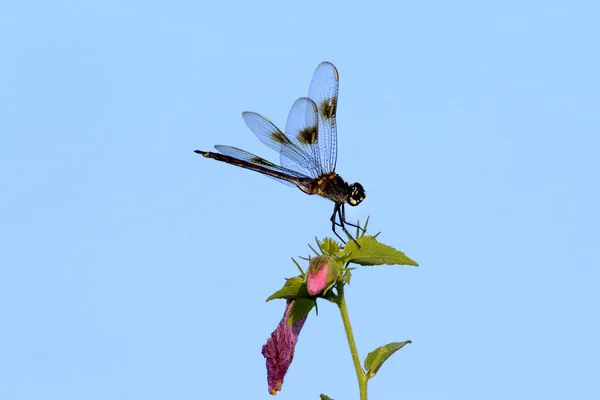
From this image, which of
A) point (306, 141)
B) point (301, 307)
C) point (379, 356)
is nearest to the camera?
point (379, 356)

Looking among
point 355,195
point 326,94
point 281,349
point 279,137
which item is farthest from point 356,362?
point 326,94

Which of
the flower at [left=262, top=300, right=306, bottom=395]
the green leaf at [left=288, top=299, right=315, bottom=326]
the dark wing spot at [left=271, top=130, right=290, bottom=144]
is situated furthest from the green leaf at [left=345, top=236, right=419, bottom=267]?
the dark wing spot at [left=271, top=130, right=290, bottom=144]

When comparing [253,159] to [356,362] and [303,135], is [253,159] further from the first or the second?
[356,362]

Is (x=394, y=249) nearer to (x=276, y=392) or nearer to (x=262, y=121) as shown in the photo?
(x=276, y=392)

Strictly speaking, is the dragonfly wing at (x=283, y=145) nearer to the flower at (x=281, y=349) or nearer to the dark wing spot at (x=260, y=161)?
the dark wing spot at (x=260, y=161)

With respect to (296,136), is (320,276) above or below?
below

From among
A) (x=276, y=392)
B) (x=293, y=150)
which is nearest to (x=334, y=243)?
(x=276, y=392)

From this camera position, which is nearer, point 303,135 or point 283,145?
point 303,135

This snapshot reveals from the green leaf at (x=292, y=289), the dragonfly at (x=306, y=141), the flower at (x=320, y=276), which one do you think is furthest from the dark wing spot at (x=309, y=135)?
the flower at (x=320, y=276)
